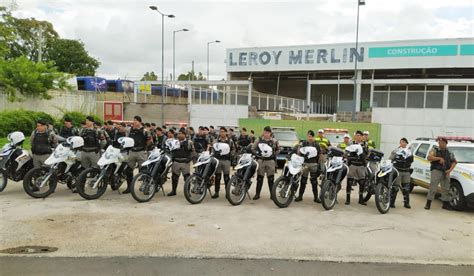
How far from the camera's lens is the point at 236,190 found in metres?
9.69

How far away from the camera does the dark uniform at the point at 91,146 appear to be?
10555 mm

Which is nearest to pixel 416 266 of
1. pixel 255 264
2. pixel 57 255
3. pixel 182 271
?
pixel 255 264

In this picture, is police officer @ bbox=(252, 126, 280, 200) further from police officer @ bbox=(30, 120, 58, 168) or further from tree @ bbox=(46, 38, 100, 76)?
tree @ bbox=(46, 38, 100, 76)

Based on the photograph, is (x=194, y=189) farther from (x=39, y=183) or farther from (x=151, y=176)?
(x=39, y=183)

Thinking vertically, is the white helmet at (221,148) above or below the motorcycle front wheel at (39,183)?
above

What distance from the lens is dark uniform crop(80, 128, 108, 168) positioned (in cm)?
1055

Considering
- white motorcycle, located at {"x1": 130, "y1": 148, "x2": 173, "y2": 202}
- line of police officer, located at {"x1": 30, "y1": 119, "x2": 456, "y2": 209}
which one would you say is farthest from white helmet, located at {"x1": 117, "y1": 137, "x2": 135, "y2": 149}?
white motorcycle, located at {"x1": 130, "y1": 148, "x2": 173, "y2": 202}

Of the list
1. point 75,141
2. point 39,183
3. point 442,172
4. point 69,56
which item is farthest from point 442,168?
point 69,56

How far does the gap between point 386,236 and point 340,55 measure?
3261cm

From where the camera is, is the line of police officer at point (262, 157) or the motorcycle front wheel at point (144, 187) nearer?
the motorcycle front wheel at point (144, 187)

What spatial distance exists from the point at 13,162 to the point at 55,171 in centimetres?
110

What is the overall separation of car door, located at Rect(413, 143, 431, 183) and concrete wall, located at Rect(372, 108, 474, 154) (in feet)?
43.6

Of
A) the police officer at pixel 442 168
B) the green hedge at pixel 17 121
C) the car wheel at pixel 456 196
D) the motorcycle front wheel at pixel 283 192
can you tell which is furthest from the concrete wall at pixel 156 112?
the car wheel at pixel 456 196

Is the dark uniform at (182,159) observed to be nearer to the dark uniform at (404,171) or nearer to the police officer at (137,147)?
the police officer at (137,147)
